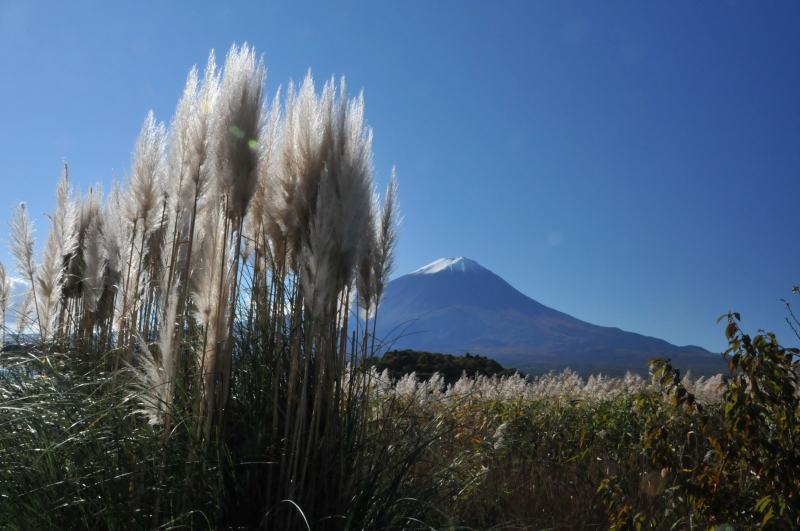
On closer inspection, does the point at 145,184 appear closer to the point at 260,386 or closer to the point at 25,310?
the point at 260,386

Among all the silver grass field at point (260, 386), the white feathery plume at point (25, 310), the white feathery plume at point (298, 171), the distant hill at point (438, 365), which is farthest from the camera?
the distant hill at point (438, 365)

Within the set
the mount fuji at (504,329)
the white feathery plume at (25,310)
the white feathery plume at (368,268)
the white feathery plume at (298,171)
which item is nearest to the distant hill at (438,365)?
the white feathery plume at (25,310)

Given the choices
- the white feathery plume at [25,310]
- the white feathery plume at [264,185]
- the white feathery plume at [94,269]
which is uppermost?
the white feathery plume at [264,185]

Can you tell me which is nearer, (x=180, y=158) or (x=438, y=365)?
(x=180, y=158)

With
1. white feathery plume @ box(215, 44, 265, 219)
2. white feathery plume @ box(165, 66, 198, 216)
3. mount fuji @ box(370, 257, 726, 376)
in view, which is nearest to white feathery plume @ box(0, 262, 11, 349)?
white feathery plume @ box(165, 66, 198, 216)

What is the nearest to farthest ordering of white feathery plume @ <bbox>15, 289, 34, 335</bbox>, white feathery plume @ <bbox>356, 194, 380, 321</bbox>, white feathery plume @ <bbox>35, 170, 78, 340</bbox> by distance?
white feathery plume @ <bbox>356, 194, 380, 321</bbox> → white feathery plume @ <bbox>35, 170, 78, 340</bbox> → white feathery plume @ <bbox>15, 289, 34, 335</bbox>

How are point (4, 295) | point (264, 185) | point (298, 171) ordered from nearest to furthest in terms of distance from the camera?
point (298, 171), point (264, 185), point (4, 295)

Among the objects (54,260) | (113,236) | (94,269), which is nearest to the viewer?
(94,269)

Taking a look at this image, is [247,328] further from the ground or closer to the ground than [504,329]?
closer to the ground

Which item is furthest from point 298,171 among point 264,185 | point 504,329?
point 504,329

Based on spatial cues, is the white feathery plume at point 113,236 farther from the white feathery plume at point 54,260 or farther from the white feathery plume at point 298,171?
the white feathery plume at point 298,171

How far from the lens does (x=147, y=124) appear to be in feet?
11.0

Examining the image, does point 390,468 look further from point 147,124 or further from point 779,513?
point 147,124

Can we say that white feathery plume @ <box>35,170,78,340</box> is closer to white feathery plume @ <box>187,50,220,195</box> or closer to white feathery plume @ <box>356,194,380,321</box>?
white feathery plume @ <box>187,50,220,195</box>
